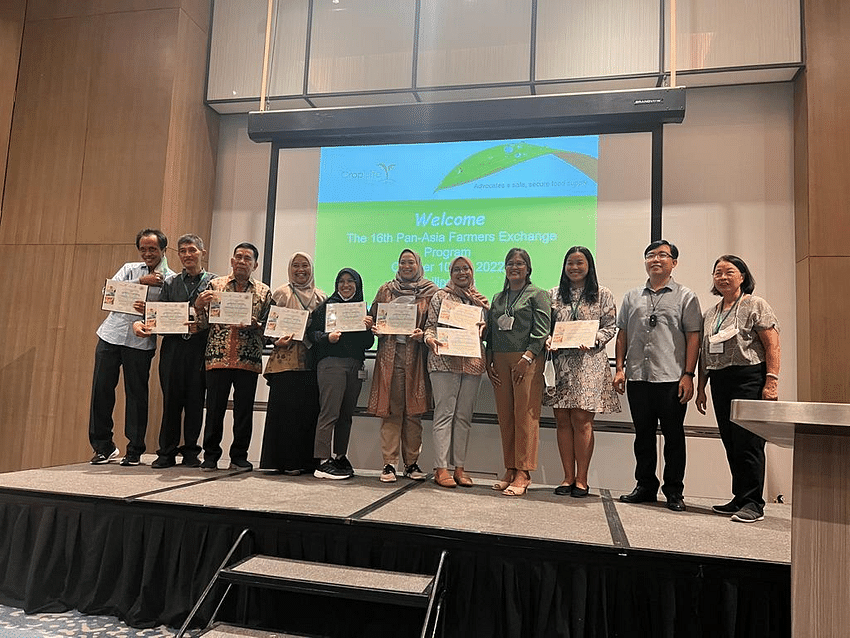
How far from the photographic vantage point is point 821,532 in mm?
1301

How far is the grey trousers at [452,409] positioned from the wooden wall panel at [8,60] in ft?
13.3

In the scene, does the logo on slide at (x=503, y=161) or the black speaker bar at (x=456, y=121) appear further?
the logo on slide at (x=503, y=161)

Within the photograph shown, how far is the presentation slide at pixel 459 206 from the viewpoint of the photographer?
14.8 ft

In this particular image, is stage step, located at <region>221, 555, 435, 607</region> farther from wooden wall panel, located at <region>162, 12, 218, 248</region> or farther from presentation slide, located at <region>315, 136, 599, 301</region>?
wooden wall panel, located at <region>162, 12, 218, 248</region>

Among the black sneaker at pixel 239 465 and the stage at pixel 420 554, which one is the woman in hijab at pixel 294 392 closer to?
the black sneaker at pixel 239 465

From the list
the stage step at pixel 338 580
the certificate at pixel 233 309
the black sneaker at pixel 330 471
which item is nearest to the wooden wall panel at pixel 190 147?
the certificate at pixel 233 309

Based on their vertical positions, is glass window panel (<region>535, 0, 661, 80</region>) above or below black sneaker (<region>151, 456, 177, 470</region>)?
above

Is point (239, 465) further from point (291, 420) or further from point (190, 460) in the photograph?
point (291, 420)

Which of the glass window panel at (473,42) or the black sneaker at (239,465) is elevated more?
the glass window panel at (473,42)

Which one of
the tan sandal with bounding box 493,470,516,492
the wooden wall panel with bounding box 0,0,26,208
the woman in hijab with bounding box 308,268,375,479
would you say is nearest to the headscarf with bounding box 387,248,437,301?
the woman in hijab with bounding box 308,268,375,479

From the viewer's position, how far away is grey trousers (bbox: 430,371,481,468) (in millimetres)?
3455

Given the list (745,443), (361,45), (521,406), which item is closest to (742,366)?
(745,443)

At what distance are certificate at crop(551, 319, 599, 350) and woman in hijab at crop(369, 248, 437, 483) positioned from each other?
30.0 inches

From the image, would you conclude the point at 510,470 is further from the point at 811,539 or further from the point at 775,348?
the point at 811,539
